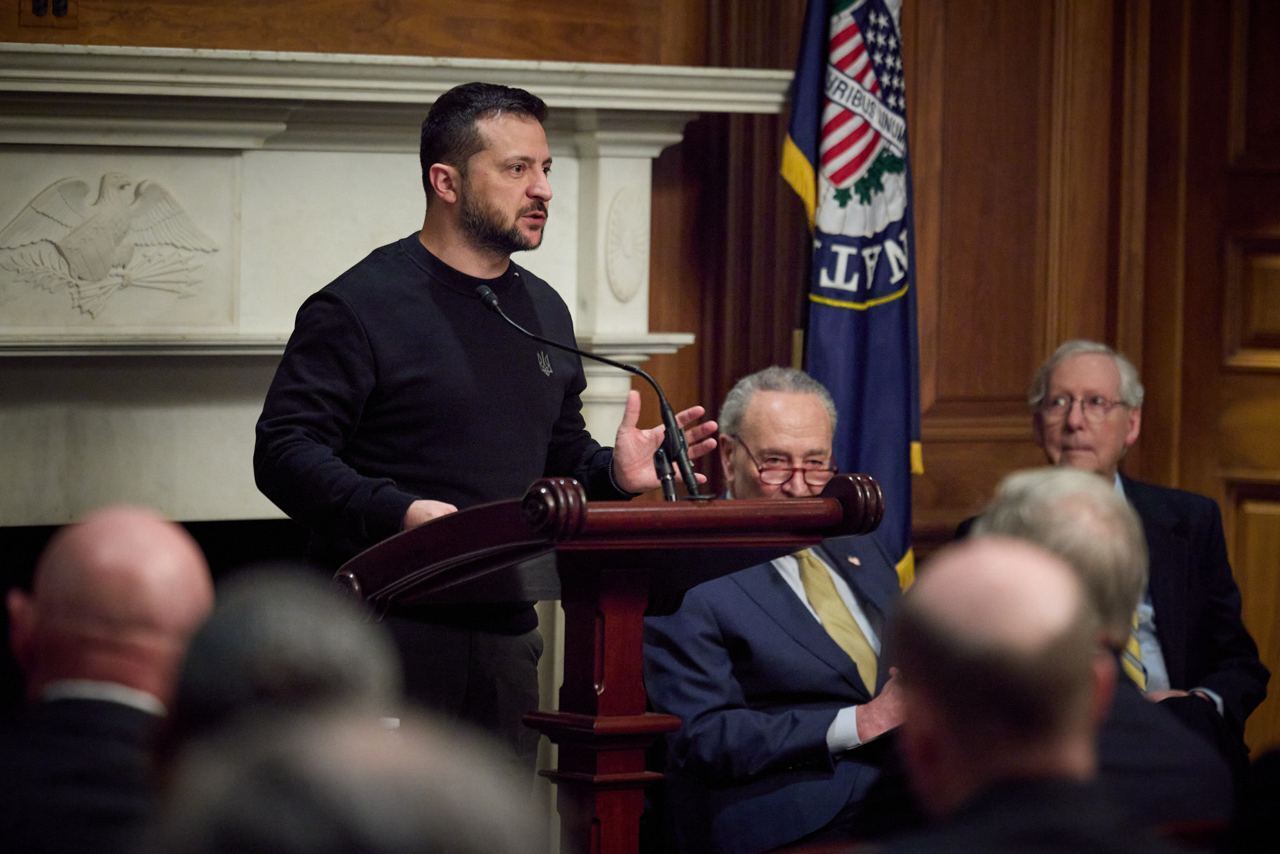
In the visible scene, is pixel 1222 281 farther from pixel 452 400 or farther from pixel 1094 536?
pixel 1094 536

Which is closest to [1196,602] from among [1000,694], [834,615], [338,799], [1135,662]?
[1135,662]

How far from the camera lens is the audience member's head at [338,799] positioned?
2.94ft

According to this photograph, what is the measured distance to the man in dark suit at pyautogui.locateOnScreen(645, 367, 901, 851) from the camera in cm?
296

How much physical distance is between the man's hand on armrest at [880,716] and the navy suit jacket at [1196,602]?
3.41ft

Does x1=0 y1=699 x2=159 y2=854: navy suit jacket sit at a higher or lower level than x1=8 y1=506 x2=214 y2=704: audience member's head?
lower

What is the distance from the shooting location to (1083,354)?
4.05 meters

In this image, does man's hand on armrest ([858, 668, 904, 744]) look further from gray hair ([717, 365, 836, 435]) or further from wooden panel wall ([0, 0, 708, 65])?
wooden panel wall ([0, 0, 708, 65])

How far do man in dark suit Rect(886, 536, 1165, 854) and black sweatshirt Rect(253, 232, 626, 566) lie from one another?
1683 mm

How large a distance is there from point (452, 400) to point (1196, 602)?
1774mm

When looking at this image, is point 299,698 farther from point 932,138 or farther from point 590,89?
point 932,138

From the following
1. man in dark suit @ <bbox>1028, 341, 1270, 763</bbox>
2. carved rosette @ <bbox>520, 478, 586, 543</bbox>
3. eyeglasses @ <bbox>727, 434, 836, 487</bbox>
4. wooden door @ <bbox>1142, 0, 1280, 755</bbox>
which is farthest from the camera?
wooden door @ <bbox>1142, 0, 1280, 755</bbox>

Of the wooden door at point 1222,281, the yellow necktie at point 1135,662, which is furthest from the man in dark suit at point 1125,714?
the wooden door at point 1222,281

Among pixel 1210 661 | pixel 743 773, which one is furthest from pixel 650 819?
pixel 1210 661

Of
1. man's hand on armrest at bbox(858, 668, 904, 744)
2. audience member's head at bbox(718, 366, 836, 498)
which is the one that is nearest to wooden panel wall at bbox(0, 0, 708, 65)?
audience member's head at bbox(718, 366, 836, 498)
